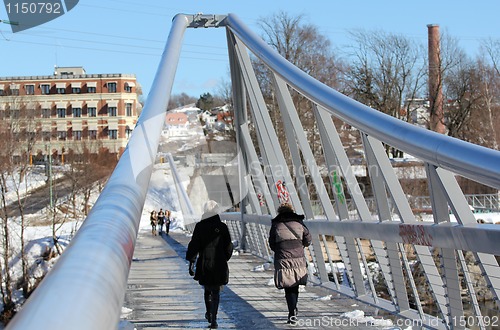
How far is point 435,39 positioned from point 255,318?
44.6 m

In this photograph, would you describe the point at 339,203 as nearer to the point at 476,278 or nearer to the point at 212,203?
the point at 212,203

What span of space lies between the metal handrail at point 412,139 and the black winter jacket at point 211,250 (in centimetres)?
161

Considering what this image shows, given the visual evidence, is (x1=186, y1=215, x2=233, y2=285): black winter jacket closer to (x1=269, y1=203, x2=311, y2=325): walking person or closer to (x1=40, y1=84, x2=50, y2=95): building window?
(x1=269, y1=203, x2=311, y2=325): walking person

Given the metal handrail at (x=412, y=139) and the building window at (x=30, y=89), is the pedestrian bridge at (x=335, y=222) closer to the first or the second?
the metal handrail at (x=412, y=139)

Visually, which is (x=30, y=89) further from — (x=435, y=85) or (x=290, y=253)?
(x=290, y=253)

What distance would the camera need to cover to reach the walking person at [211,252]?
311 inches

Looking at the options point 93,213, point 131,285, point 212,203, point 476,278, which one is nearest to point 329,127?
point 212,203

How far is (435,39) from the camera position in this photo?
50.5 m

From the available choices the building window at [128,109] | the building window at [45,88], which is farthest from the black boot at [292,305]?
the building window at [45,88]

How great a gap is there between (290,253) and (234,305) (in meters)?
1.74

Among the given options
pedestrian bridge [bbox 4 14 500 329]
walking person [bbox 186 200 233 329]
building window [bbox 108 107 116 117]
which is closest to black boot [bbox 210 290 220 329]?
walking person [bbox 186 200 233 329]

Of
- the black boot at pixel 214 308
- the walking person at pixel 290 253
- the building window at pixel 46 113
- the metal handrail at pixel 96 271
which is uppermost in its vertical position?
the building window at pixel 46 113

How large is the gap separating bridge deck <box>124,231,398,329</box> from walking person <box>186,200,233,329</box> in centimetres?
35

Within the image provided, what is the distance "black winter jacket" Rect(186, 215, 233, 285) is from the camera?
7906 millimetres
